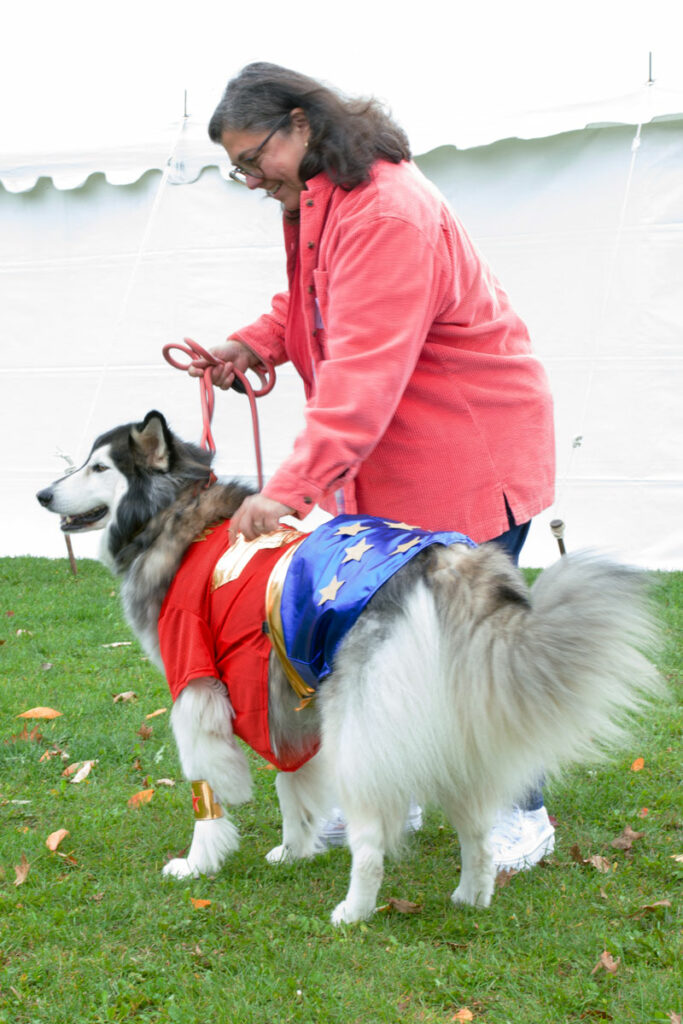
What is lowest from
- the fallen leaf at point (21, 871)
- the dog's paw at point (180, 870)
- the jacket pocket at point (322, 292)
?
the dog's paw at point (180, 870)

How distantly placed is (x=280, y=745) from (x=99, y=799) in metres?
1.06

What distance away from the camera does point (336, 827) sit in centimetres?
342

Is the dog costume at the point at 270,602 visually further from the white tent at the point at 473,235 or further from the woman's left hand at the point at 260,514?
the white tent at the point at 473,235

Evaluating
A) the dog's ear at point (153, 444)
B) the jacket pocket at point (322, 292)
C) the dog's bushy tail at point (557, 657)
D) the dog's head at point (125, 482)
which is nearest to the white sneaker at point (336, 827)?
the dog's bushy tail at point (557, 657)

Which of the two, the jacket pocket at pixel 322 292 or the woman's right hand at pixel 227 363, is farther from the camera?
the woman's right hand at pixel 227 363

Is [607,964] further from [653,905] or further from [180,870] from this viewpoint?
[180,870]

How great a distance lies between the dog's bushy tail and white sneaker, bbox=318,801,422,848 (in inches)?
41.4

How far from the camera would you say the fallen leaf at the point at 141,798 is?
3510 mm

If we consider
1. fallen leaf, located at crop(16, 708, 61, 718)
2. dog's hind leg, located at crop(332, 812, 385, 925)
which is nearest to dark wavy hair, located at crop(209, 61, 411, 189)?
dog's hind leg, located at crop(332, 812, 385, 925)

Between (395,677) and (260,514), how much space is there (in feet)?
1.67

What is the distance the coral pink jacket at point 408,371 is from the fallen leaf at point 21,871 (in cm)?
143

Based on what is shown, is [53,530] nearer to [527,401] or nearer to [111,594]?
[111,594]

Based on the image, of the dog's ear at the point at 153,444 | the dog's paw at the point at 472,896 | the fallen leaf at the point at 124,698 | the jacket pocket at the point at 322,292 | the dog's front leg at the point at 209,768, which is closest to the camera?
the jacket pocket at the point at 322,292

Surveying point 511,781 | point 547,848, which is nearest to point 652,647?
point 511,781
